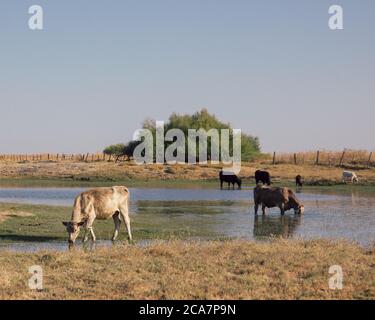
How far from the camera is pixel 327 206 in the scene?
30125 millimetres

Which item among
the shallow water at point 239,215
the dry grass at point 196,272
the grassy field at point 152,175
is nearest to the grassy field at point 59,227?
the shallow water at point 239,215

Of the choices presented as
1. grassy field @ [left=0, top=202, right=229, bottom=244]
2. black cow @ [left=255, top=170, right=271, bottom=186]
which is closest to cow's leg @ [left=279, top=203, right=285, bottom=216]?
grassy field @ [left=0, top=202, right=229, bottom=244]

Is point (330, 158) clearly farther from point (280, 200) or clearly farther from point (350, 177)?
point (280, 200)

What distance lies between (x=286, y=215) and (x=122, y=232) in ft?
27.6

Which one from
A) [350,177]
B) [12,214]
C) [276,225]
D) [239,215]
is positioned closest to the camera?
[276,225]

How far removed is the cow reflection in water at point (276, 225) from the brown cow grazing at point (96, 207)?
400 centimetres

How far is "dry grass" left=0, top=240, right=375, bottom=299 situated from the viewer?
410 inches

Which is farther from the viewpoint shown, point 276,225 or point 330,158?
point 330,158

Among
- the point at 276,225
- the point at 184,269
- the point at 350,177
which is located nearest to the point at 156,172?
the point at 350,177

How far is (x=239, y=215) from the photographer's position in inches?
1013

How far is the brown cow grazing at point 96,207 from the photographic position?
16.9 m

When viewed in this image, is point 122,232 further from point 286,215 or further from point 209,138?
point 209,138

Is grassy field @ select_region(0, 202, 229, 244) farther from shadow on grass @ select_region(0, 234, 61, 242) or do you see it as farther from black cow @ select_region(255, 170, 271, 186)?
black cow @ select_region(255, 170, 271, 186)

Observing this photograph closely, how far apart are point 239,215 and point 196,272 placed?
Answer: 45.9 feet
